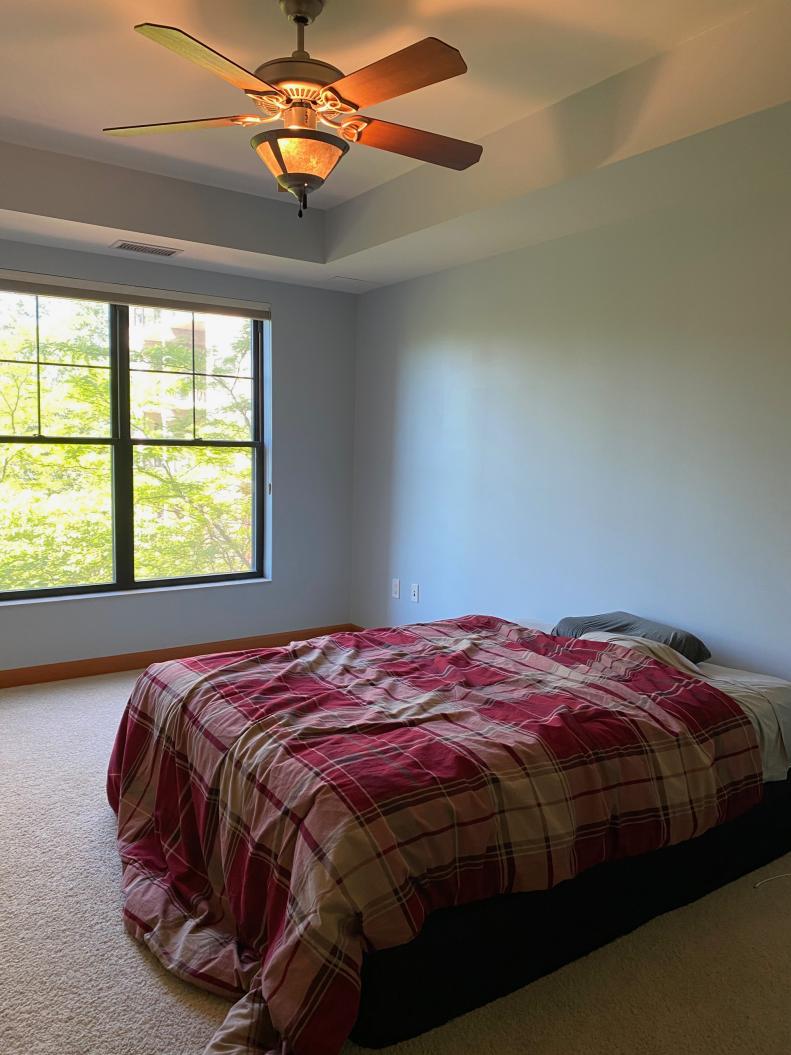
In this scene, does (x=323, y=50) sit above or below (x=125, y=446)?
above

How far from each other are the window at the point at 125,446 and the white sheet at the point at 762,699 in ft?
9.58

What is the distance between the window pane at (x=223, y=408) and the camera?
4695 millimetres

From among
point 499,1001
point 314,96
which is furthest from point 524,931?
point 314,96

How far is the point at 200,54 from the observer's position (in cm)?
184

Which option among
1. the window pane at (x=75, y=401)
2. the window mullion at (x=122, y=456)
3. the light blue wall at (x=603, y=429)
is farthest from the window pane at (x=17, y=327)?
the light blue wall at (x=603, y=429)

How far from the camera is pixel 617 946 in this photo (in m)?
2.10

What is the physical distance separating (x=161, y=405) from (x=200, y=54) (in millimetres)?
2881

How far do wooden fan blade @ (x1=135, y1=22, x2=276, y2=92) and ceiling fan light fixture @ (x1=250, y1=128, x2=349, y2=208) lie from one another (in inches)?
4.8

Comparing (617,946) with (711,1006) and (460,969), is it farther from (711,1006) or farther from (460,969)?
(460,969)

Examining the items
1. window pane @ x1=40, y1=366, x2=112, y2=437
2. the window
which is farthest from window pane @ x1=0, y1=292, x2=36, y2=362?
window pane @ x1=40, y1=366, x2=112, y2=437

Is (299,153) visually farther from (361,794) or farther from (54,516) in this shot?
(54,516)

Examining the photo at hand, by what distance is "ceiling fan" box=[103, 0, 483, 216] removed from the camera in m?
1.84

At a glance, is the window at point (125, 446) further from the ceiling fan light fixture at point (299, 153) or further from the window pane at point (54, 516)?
the ceiling fan light fixture at point (299, 153)

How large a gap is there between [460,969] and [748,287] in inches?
102
